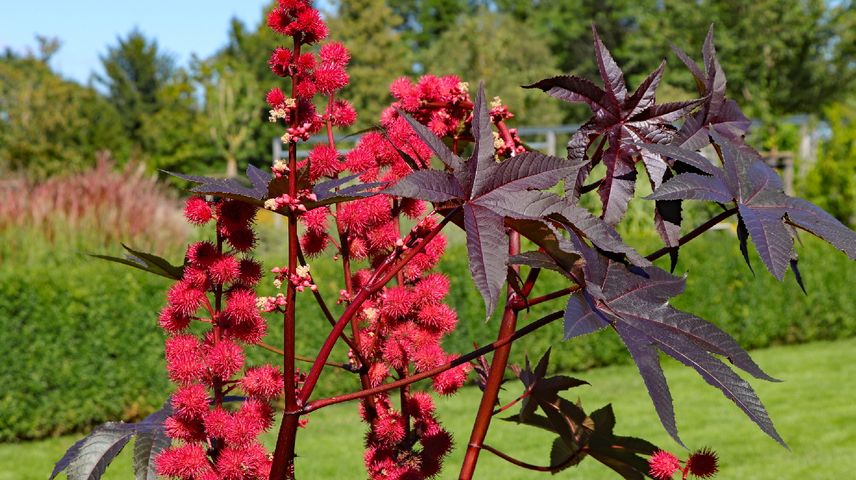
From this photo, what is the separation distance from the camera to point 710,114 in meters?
1.64

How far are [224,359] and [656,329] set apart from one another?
2.27 ft

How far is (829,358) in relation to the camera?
29.3ft

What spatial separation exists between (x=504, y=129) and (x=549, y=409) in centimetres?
55

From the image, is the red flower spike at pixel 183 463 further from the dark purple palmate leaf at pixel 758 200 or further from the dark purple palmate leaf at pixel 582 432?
the dark purple palmate leaf at pixel 758 200

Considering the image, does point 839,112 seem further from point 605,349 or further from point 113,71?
point 113,71

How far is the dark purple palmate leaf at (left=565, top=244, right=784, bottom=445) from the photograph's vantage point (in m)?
1.18

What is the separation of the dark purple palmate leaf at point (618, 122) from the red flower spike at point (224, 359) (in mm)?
629

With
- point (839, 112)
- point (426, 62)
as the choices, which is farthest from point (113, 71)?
point (839, 112)

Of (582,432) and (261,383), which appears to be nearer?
(261,383)

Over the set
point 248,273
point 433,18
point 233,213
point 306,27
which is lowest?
point 248,273

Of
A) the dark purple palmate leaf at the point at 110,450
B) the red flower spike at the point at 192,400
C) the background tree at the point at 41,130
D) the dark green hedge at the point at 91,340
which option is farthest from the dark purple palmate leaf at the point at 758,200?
the background tree at the point at 41,130

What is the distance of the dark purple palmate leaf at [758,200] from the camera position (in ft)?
4.22

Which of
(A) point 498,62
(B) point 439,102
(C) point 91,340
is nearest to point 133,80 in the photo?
(A) point 498,62

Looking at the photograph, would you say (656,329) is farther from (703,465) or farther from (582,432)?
(582,432)
